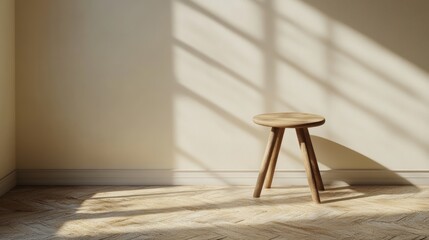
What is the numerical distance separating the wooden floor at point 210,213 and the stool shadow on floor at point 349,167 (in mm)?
75

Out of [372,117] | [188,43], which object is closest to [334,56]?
[372,117]

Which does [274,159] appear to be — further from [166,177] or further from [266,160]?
[166,177]

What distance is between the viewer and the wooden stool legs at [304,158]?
2.65m

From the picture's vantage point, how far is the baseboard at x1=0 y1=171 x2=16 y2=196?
111 inches

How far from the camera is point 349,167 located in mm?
3002

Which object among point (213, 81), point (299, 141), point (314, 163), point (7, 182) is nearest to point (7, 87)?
point (7, 182)

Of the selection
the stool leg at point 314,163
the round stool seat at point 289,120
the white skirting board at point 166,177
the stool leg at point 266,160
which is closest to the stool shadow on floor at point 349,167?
the white skirting board at point 166,177

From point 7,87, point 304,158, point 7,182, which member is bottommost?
point 7,182

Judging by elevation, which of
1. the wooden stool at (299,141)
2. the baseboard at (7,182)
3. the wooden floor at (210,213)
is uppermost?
the wooden stool at (299,141)

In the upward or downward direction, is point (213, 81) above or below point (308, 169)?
above

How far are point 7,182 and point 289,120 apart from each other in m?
1.45

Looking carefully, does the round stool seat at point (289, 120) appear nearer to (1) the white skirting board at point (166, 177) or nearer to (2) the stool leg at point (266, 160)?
(2) the stool leg at point (266, 160)

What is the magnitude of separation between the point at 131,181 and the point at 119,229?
0.76m

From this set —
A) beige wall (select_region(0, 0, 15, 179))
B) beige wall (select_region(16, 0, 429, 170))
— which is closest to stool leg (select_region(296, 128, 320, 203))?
beige wall (select_region(16, 0, 429, 170))
